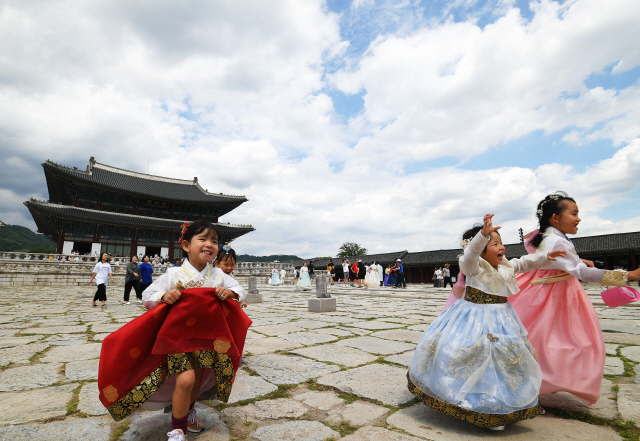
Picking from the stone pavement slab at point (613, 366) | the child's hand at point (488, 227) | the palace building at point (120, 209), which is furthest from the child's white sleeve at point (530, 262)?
the palace building at point (120, 209)

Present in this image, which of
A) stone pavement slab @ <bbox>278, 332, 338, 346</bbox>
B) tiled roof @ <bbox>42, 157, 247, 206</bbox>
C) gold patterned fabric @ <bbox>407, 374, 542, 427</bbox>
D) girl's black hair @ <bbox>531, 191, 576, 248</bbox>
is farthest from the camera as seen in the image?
tiled roof @ <bbox>42, 157, 247, 206</bbox>

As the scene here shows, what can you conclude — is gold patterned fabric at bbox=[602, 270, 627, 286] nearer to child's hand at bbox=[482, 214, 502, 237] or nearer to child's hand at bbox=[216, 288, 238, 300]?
child's hand at bbox=[482, 214, 502, 237]

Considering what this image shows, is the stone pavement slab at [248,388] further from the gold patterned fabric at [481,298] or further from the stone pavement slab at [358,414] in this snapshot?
the gold patterned fabric at [481,298]

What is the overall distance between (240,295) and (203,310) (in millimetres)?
277

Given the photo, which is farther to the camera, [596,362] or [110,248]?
[110,248]

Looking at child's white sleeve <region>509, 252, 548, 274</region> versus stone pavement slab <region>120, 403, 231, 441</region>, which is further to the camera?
child's white sleeve <region>509, 252, 548, 274</region>

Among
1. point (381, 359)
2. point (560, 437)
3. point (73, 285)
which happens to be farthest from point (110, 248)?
point (560, 437)

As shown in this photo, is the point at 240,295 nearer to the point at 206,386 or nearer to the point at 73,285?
the point at 206,386

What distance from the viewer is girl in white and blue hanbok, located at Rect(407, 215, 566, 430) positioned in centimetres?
160

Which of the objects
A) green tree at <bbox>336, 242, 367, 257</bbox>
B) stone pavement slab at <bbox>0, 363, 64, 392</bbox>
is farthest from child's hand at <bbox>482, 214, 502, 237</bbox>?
green tree at <bbox>336, 242, 367, 257</bbox>

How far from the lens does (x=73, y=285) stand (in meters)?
17.4

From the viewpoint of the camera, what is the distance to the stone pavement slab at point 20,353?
294cm

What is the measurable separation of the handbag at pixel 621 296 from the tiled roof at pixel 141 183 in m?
28.0

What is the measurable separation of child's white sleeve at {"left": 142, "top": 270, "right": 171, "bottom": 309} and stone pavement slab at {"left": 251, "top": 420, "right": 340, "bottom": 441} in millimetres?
826
